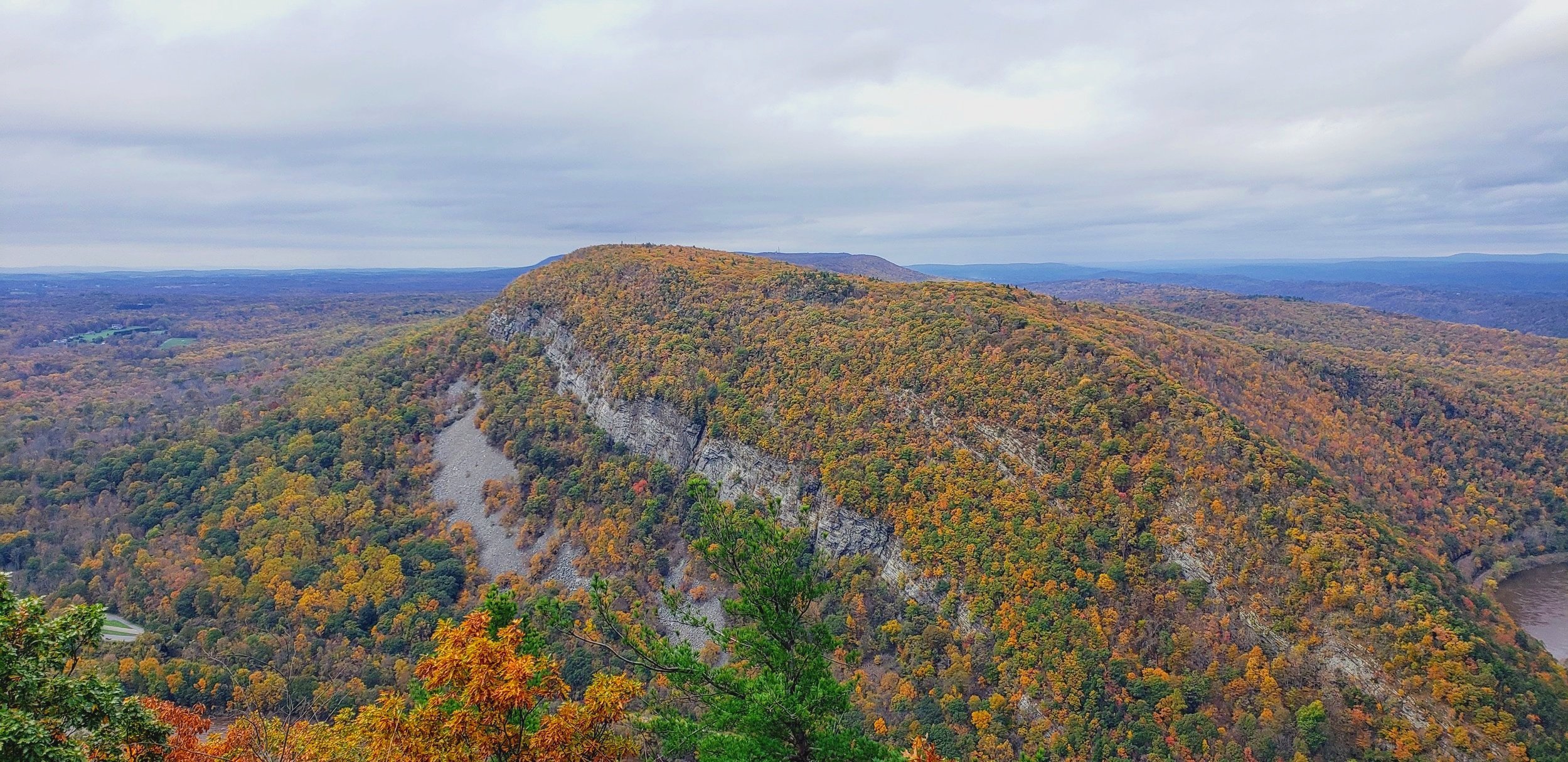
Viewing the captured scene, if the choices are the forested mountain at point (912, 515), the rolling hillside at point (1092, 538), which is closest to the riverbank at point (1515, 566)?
the forested mountain at point (912, 515)

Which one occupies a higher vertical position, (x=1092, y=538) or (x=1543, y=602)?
(x=1092, y=538)

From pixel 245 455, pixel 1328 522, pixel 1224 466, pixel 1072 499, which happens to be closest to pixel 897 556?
pixel 1072 499

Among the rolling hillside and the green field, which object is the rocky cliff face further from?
the green field

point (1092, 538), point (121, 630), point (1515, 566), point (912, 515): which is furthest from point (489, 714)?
point (1515, 566)

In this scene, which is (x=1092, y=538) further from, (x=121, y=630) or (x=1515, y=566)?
(x=121, y=630)

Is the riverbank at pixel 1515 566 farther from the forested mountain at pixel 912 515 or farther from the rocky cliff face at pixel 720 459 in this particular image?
the rocky cliff face at pixel 720 459

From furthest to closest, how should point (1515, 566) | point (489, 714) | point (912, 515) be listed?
1. point (1515, 566)
2. point (912, 515)
3. point (489, 714)

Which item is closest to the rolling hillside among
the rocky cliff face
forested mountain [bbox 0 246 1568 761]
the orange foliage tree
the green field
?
forested mountain [bbox 0 246 1568 761]
